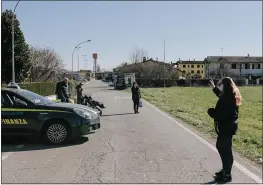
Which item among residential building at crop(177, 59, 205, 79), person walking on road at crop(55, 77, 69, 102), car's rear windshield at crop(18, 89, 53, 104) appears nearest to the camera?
car's rear windshield at crop(18, 89, 53, 104)

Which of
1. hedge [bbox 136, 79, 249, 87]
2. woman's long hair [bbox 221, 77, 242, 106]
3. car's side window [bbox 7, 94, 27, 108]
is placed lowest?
hedge [bbox 136, 79, 249, 87]

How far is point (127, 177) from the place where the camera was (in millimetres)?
7102

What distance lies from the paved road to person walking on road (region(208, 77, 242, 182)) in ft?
0.98

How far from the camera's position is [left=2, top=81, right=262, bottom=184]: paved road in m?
7.08

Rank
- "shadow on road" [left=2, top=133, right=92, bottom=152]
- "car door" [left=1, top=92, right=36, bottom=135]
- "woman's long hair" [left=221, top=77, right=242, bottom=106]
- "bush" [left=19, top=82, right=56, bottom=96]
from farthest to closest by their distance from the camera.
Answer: "bush" [left=19, top=82, right=56, bottom=96], "car door" [left=1, top=92, right=36, bottom=135], "shadow on road" [left=2, top=133, right=92, bottom=152], "woman's long hair" [left=221, top=77, right=242, bottom=106]

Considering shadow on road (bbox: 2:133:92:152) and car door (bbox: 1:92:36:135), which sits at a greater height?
car door (bbox: 1:92:36:135)

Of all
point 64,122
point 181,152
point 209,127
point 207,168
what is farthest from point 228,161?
point 209,127

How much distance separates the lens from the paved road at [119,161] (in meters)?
7.08

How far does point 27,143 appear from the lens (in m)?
10.8

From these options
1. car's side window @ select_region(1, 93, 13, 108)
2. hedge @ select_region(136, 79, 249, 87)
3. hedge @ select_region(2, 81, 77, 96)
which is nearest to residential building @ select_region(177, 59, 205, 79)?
hedge @ select_region(136, 79, 249, 87)

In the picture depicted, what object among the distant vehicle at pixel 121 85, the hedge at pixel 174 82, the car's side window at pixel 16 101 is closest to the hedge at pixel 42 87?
the distant vehicle at pixel 121 85

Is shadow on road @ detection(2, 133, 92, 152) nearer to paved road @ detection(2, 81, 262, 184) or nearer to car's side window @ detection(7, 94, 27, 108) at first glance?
paved road @ detection(2, 81, 262, 184)

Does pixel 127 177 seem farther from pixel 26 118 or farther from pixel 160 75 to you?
pixel 160 75

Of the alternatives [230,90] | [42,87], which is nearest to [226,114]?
[230,90]
